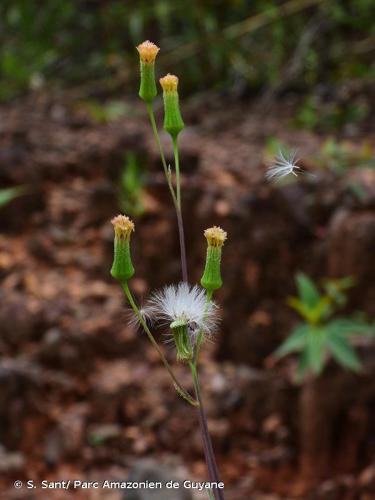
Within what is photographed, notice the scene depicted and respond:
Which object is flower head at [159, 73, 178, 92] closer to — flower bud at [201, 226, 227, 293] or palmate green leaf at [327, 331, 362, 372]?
flower bud at [201, 226, 227, 293]

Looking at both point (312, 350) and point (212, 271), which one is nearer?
point (212, 271)

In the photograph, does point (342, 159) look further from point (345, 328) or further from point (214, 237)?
point (214, 237)

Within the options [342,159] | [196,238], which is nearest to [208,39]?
[342,159]

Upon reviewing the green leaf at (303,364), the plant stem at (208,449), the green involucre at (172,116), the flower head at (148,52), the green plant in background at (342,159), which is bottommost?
the plant stem at (208,449)

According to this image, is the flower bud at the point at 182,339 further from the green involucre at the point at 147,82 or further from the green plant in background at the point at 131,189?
the green plant in background at the point at 131,189

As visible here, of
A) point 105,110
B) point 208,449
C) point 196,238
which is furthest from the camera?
point 105,110

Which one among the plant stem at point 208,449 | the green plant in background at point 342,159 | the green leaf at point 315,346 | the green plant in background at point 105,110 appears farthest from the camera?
the green plant in background at point 105,110

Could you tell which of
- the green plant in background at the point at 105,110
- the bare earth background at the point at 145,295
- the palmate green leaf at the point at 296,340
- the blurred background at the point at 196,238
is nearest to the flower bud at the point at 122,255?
the blurred background at the point at 196,238
